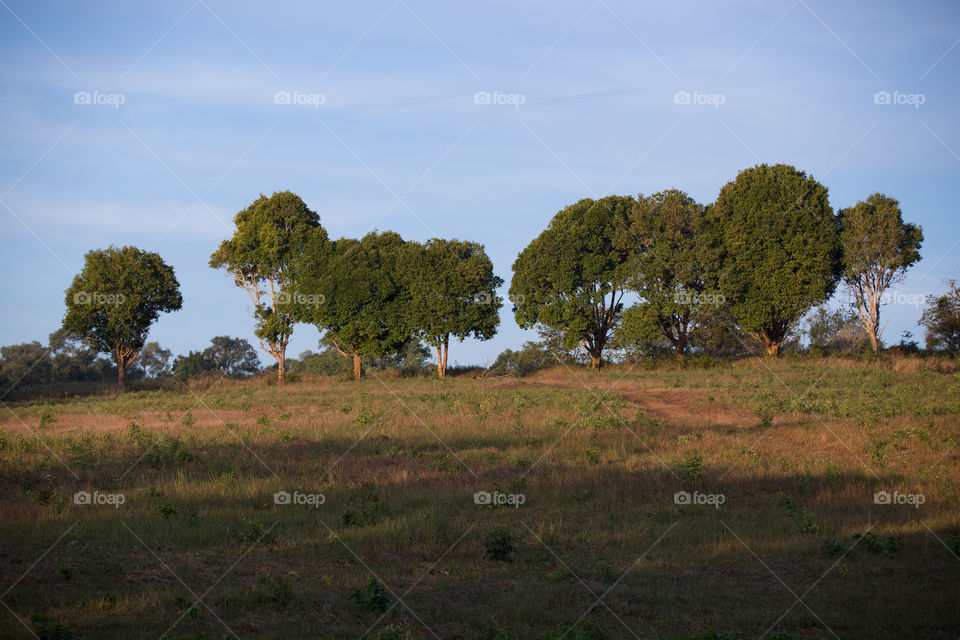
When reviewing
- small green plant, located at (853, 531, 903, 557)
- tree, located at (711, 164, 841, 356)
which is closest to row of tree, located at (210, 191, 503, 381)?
tree, located at (711, 164, 841, 356)

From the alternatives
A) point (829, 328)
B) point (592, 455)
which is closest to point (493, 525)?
point (592, 455)

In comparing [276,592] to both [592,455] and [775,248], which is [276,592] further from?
[775,248]

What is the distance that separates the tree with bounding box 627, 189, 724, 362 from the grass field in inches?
855

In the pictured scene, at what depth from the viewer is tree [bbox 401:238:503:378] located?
52750mm

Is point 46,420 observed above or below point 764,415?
below

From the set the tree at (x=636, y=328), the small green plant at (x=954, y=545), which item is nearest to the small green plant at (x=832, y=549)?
the small green plant at (x=954, y=545)

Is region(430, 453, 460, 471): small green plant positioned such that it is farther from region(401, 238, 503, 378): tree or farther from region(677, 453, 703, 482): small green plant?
region(401, 238, 503, 378): tree

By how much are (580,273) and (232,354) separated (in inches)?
2132

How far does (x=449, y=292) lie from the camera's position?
2092 inches

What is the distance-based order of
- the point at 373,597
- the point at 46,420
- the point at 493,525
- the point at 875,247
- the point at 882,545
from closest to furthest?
1. the point at 373,597
2. the point at 882,545
3. the point at 493,525
4. the point at 46,420
5. the point at 875,247

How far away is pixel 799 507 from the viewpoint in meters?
14.1

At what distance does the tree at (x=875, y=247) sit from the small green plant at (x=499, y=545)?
43.2 metres

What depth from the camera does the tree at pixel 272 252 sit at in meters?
52.8

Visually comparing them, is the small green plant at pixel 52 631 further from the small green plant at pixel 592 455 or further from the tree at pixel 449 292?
the tree at pixel 449 292
